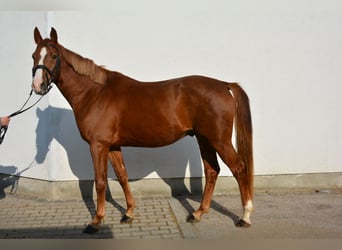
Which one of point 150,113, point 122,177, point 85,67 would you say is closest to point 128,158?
point 122,177

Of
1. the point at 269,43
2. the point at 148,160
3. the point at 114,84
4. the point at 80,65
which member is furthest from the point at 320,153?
the point at 80,65

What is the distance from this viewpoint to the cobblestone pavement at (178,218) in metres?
3.73

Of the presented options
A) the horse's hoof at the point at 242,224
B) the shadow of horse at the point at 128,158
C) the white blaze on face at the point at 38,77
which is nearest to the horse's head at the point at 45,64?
the white blaze on face at the point at 38,77

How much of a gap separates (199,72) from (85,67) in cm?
187

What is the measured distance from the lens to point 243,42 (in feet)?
16.8

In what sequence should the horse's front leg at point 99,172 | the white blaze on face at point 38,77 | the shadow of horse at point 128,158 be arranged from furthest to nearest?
1. the shadow of horse at point 128,158
2. the horse's front leg at point 99,172
3. the white blaze on face at point 38,77

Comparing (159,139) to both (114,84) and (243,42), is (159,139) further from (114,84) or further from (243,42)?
(243,42)

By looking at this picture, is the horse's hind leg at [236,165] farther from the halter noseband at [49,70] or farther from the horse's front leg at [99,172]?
the halter noseband at [49,70]

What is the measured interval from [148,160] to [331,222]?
261 cm

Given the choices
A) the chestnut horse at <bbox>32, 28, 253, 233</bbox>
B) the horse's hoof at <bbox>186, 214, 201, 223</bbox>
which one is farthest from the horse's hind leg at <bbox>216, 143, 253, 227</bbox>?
the horse's hoof at <bbox>186, 214, 201, 223</bbox>

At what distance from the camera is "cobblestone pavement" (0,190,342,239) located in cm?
373

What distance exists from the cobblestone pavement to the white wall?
473 mm

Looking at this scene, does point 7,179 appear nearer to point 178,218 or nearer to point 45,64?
point 45,64

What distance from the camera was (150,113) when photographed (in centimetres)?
389
